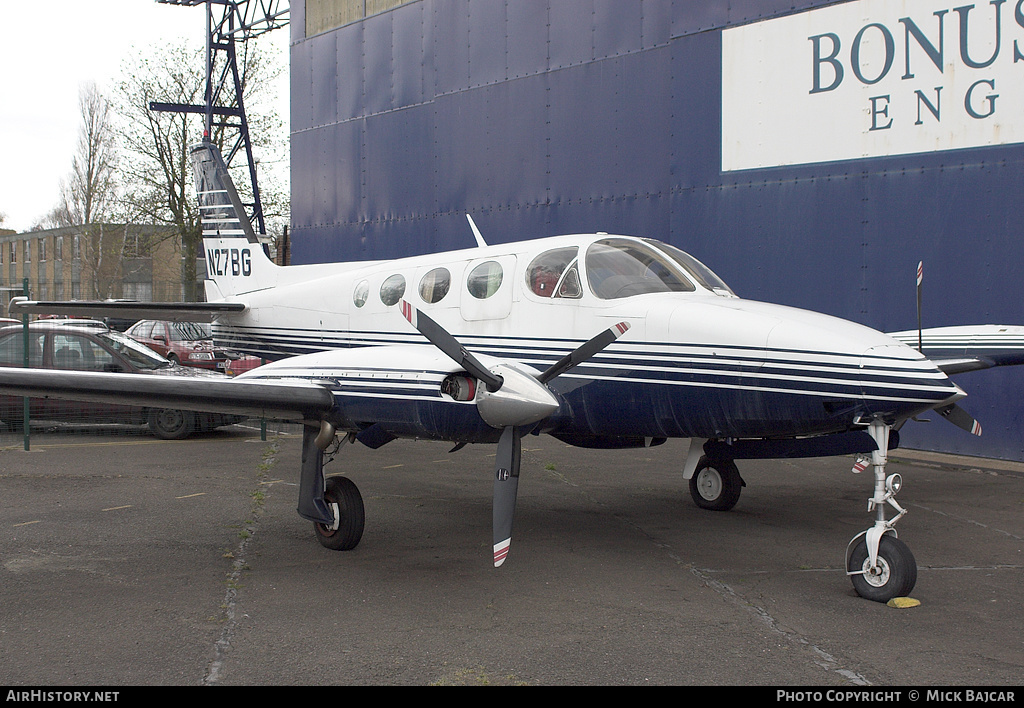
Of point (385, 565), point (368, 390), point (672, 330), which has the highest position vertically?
point (672, 330)

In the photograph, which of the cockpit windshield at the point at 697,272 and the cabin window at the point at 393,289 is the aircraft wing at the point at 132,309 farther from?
the cockpit windshield at the point at 697,272

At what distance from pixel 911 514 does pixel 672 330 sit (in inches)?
147

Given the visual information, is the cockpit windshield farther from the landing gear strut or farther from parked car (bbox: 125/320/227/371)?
parked car (bbox: 125/320/227/371)

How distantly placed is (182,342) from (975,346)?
58.1ft

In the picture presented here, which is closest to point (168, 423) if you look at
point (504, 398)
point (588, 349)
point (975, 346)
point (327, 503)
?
point (327, 503)

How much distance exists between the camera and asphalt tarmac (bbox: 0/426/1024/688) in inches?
180

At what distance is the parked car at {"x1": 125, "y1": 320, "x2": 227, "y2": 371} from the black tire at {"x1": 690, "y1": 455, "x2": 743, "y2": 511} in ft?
38.4

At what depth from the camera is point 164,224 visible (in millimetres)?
37781

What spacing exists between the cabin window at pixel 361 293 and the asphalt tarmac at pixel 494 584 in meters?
2.13

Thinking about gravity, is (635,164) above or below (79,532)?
above
